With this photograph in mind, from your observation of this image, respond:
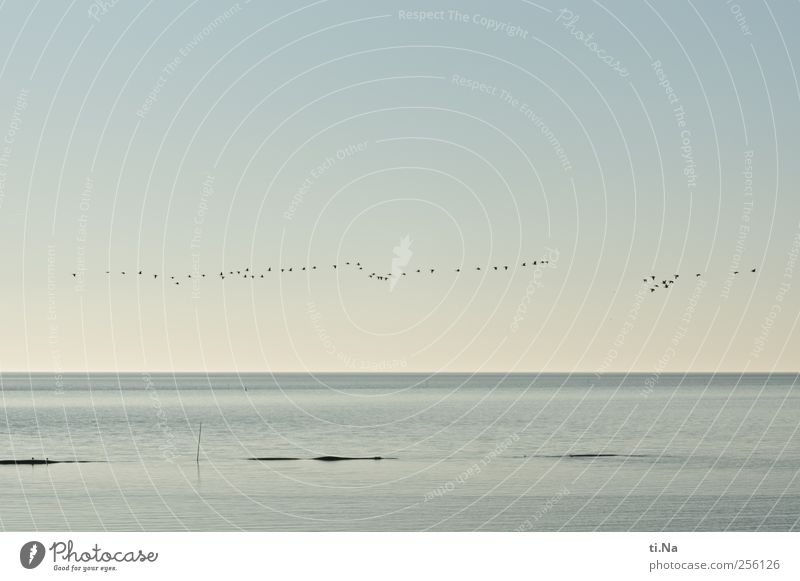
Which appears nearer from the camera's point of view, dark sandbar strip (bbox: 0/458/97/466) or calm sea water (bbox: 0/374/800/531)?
calm sea water (bbox: 0/374/800/531)

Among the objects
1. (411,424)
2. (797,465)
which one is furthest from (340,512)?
(411,424)

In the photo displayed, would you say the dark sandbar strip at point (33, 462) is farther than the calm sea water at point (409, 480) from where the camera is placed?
Yes

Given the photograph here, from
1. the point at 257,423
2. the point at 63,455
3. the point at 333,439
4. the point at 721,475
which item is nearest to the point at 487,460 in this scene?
the point at 721,475

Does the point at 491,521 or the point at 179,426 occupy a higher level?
the point at 179,426

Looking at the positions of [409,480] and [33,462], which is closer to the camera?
Answer: [409,480]

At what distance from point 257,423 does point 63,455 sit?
66.8 metres

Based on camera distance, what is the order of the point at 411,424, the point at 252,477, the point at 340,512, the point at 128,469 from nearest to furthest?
the point at 340,512, the point at 252,477, the point at 128,469, the point at 411,424

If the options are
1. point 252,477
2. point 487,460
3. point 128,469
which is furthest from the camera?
point 487,460

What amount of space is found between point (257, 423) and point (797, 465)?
9757 centimetres

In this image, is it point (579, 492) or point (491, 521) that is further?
point (579, 492)

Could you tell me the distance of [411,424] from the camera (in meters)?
176
